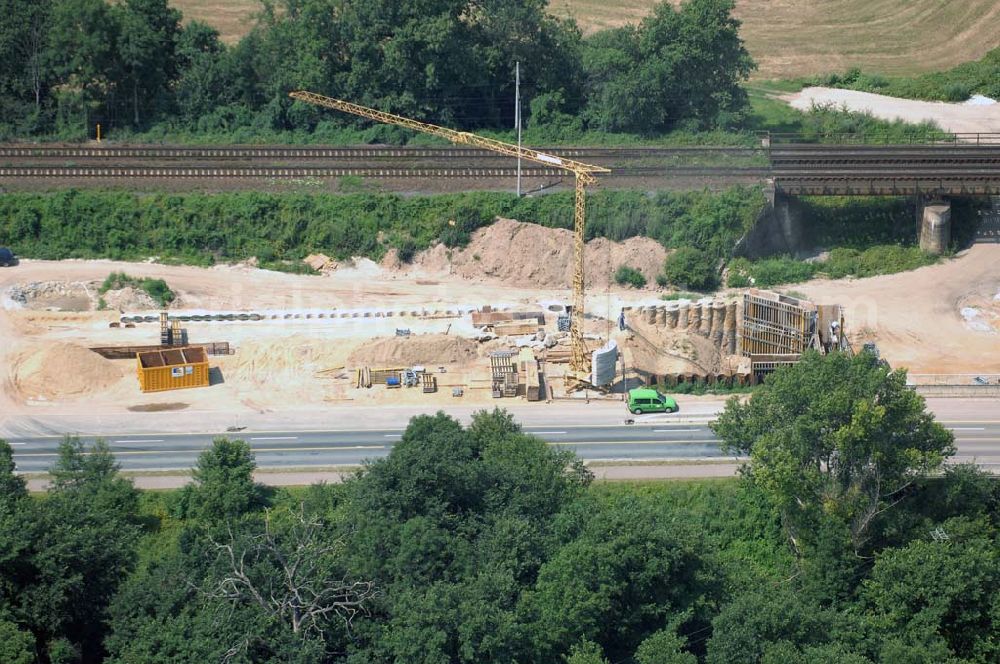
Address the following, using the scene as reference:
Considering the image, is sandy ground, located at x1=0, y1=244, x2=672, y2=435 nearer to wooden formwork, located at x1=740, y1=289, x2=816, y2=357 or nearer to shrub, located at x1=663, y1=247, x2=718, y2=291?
shrub, located at x1=663, y1=247, x2=718, y2=291

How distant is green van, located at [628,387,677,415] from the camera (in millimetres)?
49875

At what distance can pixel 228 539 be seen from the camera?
3675cm

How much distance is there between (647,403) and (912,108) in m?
35.7

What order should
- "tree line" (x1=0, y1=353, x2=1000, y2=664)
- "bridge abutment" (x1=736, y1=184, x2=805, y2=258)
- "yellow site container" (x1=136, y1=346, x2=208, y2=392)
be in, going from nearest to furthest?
1. "tree line" (x1=0, y1=353, x2=1000, y2=664)
2. "yellow site container" (x1=136, y1=346, x2=208, y2=392)
3. "bridge abutment" (x1=736, y1=184, x2=805, y2=258)

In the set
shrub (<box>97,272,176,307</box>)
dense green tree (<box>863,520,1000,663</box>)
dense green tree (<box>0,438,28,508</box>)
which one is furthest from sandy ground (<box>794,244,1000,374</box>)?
dense green tree (<box>0,438,28,508</box>)

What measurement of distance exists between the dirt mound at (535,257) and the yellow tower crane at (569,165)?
868mm

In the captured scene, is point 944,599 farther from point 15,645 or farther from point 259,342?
point 259,342

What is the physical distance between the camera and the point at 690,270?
2338 inches

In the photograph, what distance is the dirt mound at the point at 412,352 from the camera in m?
52.7

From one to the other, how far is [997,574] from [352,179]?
124 ft

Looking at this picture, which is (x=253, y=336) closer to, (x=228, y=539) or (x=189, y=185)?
(x=189, y=185)

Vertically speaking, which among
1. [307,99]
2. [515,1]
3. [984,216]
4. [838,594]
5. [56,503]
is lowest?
[838,594]

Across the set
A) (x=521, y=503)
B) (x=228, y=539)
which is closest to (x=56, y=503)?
(x=228, y=539)

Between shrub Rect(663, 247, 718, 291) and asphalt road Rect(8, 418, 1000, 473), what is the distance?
37.2 ft
